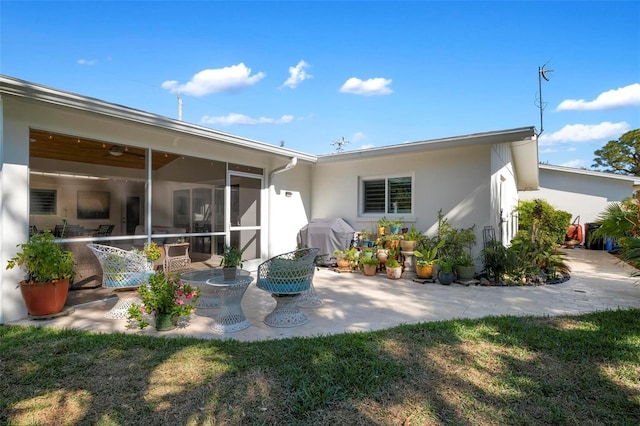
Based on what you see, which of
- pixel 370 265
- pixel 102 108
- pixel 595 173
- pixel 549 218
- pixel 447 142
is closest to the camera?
pixel 102 108

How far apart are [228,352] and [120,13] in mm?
8982

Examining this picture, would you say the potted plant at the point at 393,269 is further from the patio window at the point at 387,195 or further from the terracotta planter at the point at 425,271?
the patio window at the point at 387,195

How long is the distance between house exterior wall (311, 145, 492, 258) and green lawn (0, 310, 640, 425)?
3.69 m

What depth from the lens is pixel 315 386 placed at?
8.39 ft

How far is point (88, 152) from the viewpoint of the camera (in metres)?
5.51

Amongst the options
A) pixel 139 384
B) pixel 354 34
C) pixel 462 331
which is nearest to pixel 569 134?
pixel 354 34

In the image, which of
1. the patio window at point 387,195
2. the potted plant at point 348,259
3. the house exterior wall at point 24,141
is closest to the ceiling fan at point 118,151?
the house exterior wall at point 24,141

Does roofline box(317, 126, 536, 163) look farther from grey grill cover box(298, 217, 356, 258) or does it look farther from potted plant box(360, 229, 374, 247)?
potted plant box(360, 229, 374, 247)

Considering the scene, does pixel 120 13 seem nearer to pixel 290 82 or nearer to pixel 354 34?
pixel 354 34

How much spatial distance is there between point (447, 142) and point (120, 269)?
19.9 feet

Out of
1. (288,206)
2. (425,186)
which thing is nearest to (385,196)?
(425,186)

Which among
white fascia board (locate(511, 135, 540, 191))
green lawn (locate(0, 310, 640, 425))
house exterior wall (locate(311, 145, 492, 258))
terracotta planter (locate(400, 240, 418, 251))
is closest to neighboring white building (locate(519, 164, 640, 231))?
white fascia board (locate(511, 135, 540, 191))

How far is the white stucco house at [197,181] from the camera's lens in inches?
168

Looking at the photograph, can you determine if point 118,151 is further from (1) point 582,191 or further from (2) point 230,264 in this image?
(1) point 582,191
